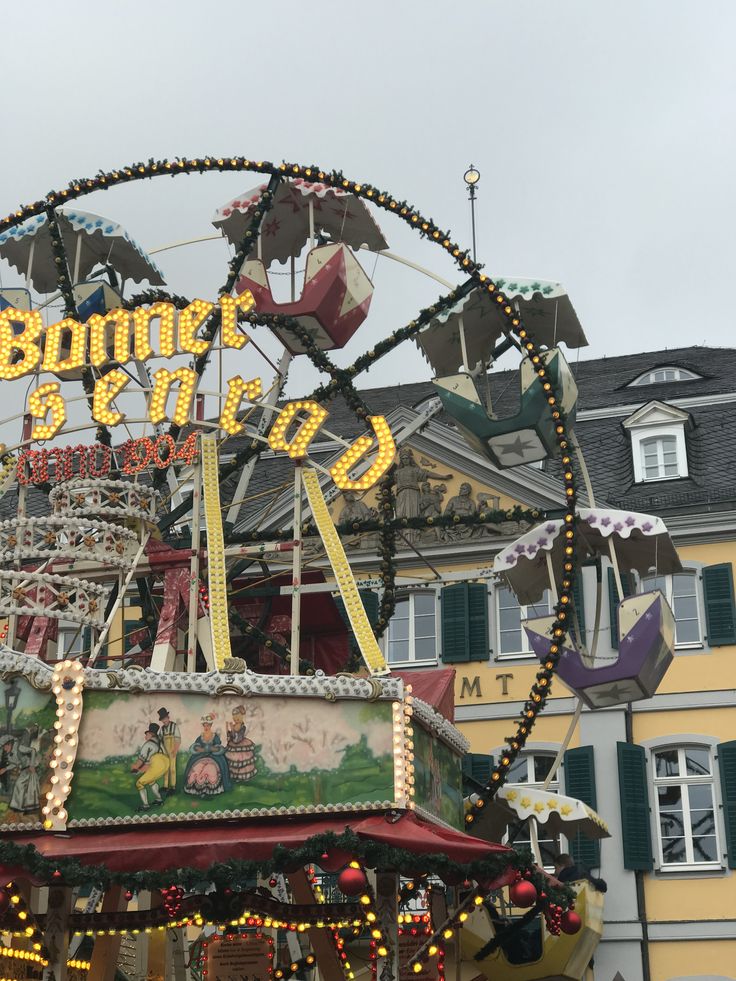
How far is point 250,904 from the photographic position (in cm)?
1914

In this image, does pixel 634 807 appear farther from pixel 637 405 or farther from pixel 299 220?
pixel 299 220

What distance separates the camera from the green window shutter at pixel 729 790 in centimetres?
2492

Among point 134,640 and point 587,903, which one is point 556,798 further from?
point 134,640

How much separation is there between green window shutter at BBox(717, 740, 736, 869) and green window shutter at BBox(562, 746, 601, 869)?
2.05 m

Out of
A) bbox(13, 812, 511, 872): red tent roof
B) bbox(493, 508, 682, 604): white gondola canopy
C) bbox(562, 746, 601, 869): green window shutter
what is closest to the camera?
bbox(13, 812, 511, 872): red tent roof

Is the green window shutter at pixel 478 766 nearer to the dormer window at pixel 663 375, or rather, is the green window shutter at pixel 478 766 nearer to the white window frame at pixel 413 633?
the white window frame at pixel 413 633

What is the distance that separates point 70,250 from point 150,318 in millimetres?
4467

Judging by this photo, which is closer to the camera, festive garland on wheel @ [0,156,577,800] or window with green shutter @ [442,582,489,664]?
festive garland on wheel @ [0,156,577,800]

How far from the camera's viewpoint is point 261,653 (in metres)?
25.3

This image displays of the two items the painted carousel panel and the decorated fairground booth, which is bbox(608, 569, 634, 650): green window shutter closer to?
the decorated fairground booth

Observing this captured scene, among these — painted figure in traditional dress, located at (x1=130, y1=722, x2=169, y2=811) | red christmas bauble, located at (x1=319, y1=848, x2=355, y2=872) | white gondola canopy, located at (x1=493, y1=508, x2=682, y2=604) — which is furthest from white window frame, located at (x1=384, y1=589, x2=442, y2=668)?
red christmas bauble, located at (x1=319, y1=848, x2=355, y2=872)

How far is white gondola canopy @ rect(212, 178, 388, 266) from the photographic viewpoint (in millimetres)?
26125

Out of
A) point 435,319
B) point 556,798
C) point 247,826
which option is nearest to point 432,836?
point 247,826

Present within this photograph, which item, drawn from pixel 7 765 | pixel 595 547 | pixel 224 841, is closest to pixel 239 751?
pixel 224 841
